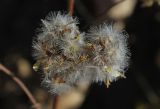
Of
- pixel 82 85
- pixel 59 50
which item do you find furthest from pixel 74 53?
pixel 82 85

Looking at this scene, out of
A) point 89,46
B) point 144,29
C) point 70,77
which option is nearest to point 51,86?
point 70,77

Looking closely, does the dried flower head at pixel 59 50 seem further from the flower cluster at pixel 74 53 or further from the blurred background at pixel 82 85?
the blurred background at pixel 82 85

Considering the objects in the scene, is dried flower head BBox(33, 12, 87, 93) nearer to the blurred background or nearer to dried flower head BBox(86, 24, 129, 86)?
dried flower head BBox(86, 24, 129, 86)

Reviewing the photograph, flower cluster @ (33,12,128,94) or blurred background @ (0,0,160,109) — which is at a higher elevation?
blurred background @ (0,0,160,109)

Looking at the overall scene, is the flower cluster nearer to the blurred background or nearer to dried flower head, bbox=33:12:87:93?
dried flower head, bbox=33:12:87:93

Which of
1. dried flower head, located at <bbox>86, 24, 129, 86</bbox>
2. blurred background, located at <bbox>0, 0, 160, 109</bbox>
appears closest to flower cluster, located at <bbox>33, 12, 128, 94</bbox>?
dried flower head, located at <bbox>86, 24, 129, 86</bbox>

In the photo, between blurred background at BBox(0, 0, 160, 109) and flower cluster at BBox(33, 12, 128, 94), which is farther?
blurred background at BBox(0, 0, 160, 109)

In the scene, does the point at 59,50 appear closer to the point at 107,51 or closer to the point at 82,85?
the point at 107,51
